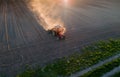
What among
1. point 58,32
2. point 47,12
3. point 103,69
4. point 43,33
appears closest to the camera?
point 103,69

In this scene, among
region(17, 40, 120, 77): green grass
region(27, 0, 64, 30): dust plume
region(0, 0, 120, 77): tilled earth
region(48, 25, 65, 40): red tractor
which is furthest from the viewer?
region(27, 0, 64, 30): dust plume

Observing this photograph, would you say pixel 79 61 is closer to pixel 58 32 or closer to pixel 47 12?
pixel 58 32

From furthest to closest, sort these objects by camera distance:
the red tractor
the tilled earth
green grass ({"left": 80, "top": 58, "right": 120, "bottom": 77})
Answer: the red tractor
the tilled earth
green grass ({"left": 80, "top": 58, "right": 120, "bottom": 77})

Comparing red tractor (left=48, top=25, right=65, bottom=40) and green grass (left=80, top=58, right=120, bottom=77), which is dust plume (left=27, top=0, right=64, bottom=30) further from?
green grass (left=80, top=58, right=120, bottom=77)

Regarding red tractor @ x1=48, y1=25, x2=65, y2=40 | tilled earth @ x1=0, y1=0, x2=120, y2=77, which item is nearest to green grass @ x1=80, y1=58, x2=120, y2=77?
tilled earth @ x1=0, y1=0, x2=120, y2=77

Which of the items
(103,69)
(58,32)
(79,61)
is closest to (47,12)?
(58,32)

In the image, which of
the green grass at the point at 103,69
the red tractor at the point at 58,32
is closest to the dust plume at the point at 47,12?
the red tractor at the point at 58,32

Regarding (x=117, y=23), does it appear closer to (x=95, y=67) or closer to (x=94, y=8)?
(x=94, y=8)
